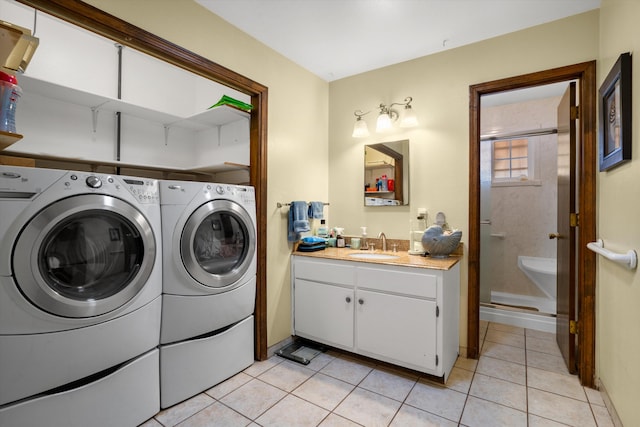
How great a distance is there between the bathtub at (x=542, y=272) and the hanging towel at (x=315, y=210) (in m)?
2.44

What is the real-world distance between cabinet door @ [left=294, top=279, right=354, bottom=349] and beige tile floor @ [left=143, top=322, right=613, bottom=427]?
0.18m

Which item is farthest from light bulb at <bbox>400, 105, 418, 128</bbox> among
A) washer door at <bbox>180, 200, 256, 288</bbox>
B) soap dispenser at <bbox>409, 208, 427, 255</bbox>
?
washer door at <bbox>180, 200, 256, 288</bbox>

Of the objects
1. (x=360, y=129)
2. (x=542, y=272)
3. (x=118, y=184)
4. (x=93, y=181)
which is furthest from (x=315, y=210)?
(x=542, y=272)

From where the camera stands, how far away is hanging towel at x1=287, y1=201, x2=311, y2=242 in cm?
250

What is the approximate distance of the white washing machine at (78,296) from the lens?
1171 mm

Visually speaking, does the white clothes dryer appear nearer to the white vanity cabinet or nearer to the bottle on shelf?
the white vanity cabinet

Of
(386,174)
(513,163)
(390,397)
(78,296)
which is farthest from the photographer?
(513,163)

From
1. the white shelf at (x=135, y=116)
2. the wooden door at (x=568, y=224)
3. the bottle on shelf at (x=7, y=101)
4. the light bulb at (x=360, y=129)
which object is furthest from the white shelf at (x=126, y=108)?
the wooden door at (x=568, y=224)

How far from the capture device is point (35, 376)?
1.22 metres

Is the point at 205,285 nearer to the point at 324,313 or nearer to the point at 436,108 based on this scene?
the point at 324,313

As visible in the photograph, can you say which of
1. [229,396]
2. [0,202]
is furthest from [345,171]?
[0,202]

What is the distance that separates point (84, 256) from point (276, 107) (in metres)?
1.67

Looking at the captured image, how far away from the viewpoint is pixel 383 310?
81.5 inches

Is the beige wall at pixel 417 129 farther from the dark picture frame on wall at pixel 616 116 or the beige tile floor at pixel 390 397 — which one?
the beige tile floor at pixel 390 397
